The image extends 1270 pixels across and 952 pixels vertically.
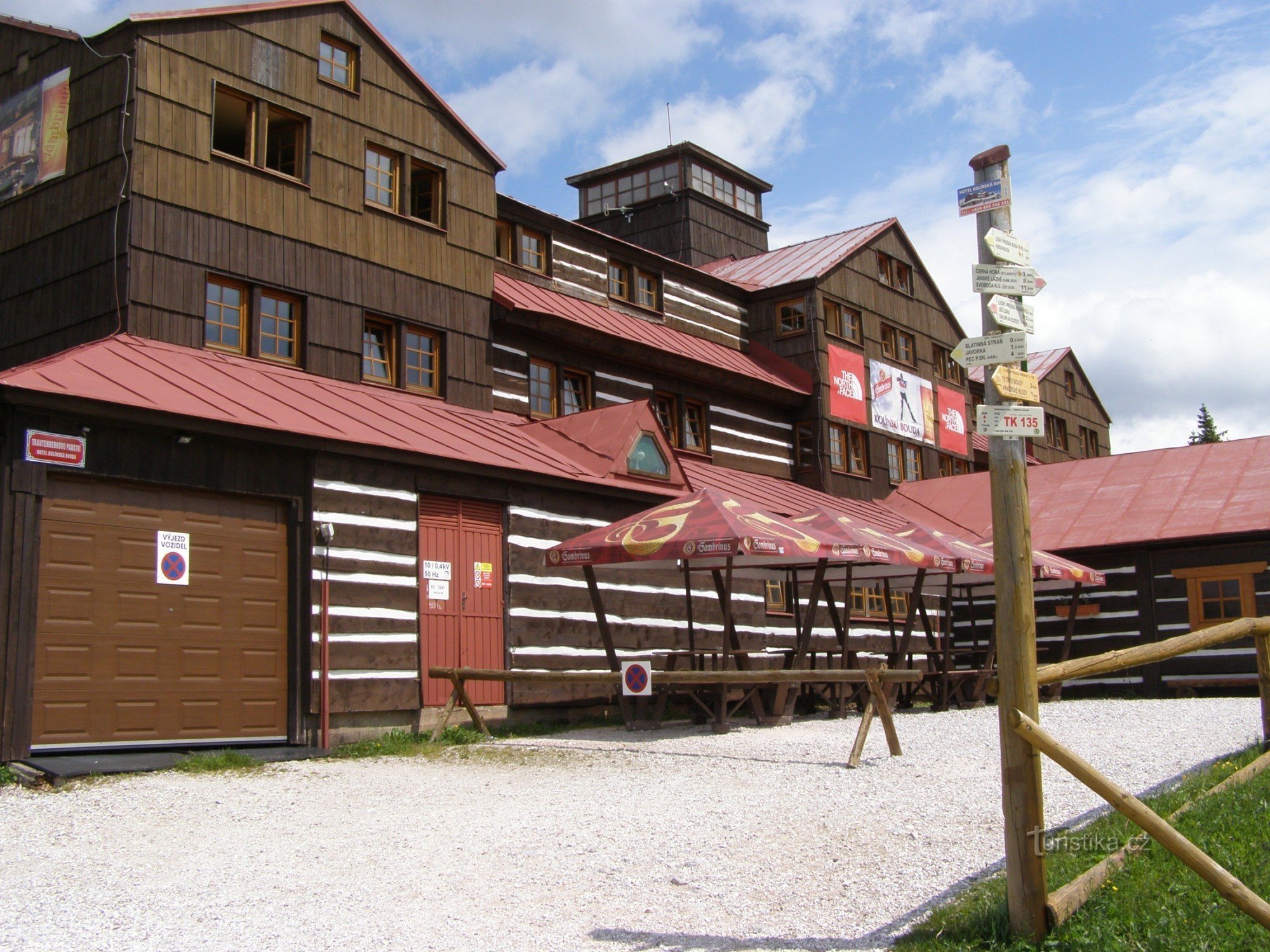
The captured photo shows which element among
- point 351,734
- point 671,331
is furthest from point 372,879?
point 671,331

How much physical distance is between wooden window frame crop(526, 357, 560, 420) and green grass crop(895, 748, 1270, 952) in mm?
13233

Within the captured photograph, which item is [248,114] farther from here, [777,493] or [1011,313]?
[1011,313]

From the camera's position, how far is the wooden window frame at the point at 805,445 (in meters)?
24.9

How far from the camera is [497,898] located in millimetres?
6488

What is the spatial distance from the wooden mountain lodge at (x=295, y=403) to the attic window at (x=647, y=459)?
44 mm

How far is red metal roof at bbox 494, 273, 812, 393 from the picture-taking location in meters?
19.2

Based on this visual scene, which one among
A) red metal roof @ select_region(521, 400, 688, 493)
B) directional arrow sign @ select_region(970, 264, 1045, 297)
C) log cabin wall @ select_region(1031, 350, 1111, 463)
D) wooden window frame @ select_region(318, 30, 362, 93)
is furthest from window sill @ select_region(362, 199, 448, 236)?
log cabin wall @ select_region(1031, 350, 1111, 463)

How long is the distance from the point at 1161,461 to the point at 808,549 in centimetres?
1429

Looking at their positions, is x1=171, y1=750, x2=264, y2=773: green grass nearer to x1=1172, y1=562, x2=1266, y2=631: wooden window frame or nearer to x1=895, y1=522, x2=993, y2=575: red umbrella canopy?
x1=895, y1=522, x2=993, y2=575: red umbrella canopy

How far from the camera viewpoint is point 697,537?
1316 cm

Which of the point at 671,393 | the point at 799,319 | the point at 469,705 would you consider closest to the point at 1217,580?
the point at 799,319

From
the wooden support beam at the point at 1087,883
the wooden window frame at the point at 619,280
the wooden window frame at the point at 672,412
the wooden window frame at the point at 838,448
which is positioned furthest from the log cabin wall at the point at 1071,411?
the wooden support beam at the point at 1087,883

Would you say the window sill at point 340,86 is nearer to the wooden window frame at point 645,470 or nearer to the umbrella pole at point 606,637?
the wooden window frame at point 645,470

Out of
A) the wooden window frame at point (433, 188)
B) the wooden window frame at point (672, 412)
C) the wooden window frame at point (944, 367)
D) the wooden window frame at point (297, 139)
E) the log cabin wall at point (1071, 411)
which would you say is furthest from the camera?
the log cabin wall at point (1071, 411)
